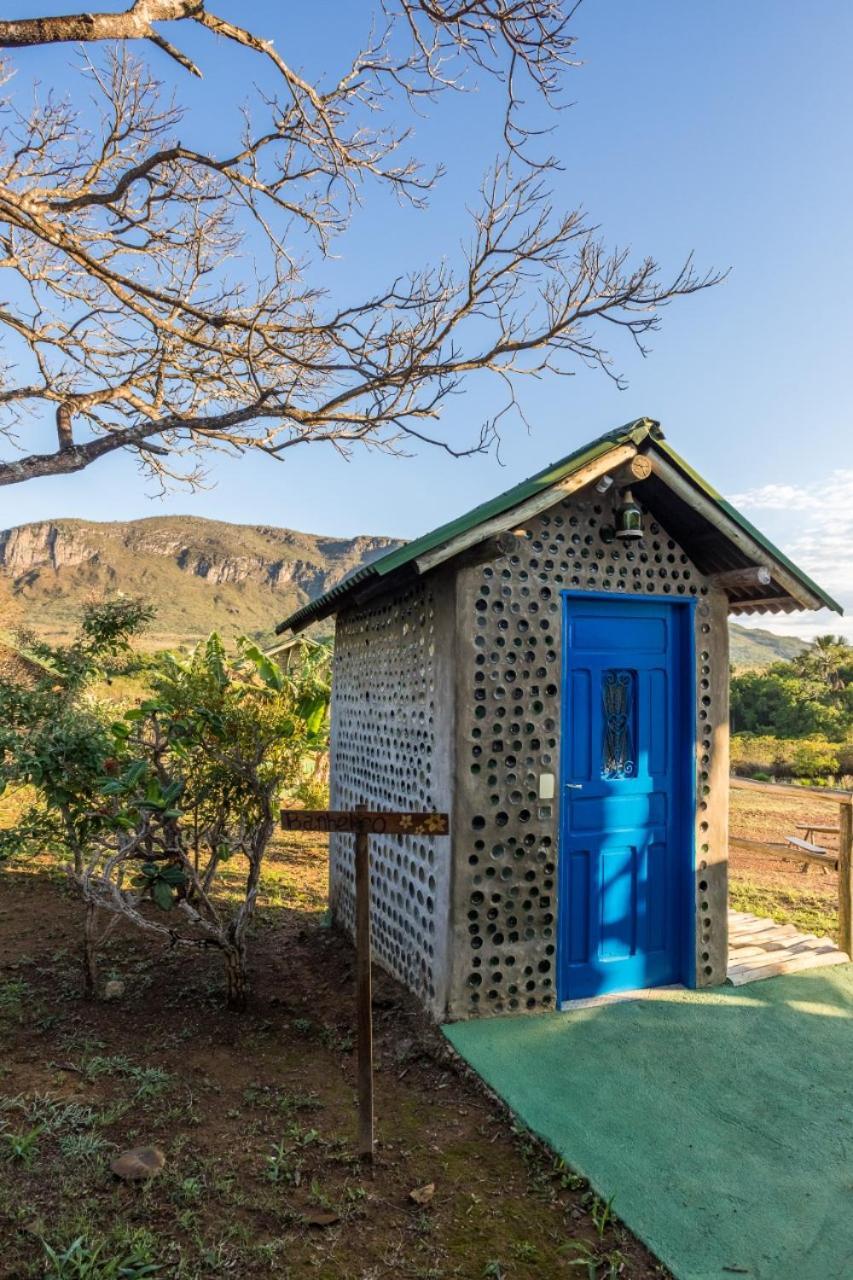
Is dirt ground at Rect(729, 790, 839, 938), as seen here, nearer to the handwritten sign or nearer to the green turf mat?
the green turf mat

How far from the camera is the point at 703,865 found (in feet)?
18.9

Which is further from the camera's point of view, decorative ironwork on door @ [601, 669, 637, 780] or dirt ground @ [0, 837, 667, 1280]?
decorative ironwork on door @ [601, 669, 637, 780]

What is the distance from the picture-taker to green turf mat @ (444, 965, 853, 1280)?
321cm

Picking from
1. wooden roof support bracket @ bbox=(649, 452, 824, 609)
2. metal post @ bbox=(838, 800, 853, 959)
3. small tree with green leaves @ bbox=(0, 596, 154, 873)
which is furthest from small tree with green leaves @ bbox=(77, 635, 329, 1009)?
metal post @ bbox=(838, 800, 853, 959)

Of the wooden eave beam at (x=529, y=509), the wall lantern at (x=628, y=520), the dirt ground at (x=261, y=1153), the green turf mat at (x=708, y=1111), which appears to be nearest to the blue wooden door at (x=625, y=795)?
the green turf mat at (x=708, y=1111)

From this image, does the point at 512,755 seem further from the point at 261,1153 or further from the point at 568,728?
the point at 261,1153

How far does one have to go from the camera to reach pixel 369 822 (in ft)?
12.0

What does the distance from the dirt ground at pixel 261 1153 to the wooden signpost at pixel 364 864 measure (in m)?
0.29

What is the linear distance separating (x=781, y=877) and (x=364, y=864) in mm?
10149

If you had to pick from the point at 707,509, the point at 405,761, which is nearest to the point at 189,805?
the point at 405,761

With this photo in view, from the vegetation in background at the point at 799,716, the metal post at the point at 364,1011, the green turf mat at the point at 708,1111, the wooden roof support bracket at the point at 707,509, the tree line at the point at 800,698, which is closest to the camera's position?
the green turf mat at the point at 708,1111

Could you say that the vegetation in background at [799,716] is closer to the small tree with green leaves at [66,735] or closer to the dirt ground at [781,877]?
the dirt ground at [781,877]

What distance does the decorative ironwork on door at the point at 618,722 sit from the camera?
564cm

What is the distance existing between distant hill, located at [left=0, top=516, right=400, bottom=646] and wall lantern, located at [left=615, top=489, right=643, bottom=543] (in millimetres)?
43878
